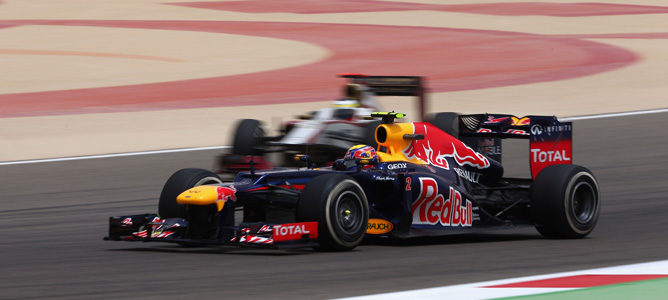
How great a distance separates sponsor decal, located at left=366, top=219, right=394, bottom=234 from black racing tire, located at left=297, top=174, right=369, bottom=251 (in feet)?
1.14

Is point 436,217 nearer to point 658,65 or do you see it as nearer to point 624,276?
point 624,276

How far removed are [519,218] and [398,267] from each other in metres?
2.57

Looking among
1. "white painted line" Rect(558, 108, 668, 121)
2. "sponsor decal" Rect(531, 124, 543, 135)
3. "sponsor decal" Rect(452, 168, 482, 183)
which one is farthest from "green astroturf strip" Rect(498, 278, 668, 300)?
"white painted line" Rect(558, 108, 668, 121)

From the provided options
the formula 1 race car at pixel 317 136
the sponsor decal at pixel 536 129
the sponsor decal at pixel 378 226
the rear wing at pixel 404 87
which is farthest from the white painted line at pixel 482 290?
the formula 1 race car at pixel 317 136

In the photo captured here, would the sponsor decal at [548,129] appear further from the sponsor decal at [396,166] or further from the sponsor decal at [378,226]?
the sponsor decal at [378,226]

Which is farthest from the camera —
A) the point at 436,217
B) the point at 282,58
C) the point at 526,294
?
the point at 282,58

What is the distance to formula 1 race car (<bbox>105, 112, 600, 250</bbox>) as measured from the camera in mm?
9281

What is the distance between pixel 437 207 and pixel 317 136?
5.00 metres

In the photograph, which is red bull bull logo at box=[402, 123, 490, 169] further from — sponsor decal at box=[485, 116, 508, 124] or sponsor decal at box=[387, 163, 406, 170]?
sponsor decal at box=[485, 116, 508, 124]

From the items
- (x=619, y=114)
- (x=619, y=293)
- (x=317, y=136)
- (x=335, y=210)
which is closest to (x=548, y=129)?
(x=335, y=210)

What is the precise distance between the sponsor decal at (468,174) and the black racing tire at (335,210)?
159cm

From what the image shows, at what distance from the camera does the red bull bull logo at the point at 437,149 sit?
10594 millimetres

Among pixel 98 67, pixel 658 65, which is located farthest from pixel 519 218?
→ pixel 98 67

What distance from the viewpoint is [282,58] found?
1305 inches
